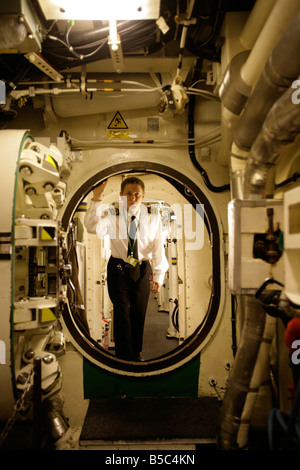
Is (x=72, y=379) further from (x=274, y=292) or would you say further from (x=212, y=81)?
(x=212, y=81)

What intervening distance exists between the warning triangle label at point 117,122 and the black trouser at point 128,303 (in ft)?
5.15

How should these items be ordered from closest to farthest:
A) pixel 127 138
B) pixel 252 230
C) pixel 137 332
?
pixel 252 230 < pixel 127 138 < pixel 137 332

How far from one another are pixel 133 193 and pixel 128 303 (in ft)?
4.30

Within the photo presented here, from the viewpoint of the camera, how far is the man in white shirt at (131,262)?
3.45 m

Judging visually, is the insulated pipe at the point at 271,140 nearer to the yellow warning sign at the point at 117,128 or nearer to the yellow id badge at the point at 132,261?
the yellow warning sign at the point at 117,128

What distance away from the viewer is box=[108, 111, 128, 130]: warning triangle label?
2709 mm

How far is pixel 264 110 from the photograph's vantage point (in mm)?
1468

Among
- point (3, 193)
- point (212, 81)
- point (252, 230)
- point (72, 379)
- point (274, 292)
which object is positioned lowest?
point (72, 379)

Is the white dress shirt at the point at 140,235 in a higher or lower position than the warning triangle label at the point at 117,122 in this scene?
lower

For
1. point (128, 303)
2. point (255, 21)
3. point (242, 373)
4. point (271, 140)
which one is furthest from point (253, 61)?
point (128, 303)

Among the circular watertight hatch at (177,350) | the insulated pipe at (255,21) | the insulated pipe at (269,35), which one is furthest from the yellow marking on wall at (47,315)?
the insulated pipe at (255,21)

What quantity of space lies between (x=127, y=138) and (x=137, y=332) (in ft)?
7.14

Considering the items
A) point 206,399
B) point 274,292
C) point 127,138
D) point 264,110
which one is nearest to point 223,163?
point 127,138

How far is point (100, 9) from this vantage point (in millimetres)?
1637
